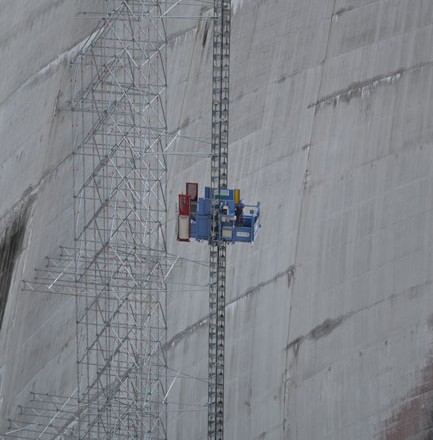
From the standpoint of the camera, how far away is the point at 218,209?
26.6 metres

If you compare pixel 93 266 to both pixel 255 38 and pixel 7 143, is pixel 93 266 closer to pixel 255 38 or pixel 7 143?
pixel 7 143

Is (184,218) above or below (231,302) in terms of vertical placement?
below

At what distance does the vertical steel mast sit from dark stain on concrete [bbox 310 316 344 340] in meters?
4.41

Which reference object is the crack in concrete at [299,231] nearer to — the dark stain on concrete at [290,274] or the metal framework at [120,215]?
the dark stain on concrete at [290,274]

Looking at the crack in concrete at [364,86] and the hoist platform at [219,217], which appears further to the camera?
the crack in concrete at [364,86]

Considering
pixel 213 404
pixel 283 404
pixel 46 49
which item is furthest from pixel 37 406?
pixel 283 404

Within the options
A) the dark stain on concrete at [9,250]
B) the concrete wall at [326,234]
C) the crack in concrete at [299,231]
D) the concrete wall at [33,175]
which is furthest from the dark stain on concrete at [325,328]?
the dark stain on concrete at [9,250]

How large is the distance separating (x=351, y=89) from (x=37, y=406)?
1163 cm

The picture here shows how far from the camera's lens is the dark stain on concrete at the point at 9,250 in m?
24.2

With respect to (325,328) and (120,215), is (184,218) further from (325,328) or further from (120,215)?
A: (325,328)

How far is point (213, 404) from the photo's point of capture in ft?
97.9

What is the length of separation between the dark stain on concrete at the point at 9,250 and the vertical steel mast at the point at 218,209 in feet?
12.6

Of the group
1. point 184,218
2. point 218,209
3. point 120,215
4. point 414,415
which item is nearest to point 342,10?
point 218,209

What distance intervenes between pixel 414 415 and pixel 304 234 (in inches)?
239
